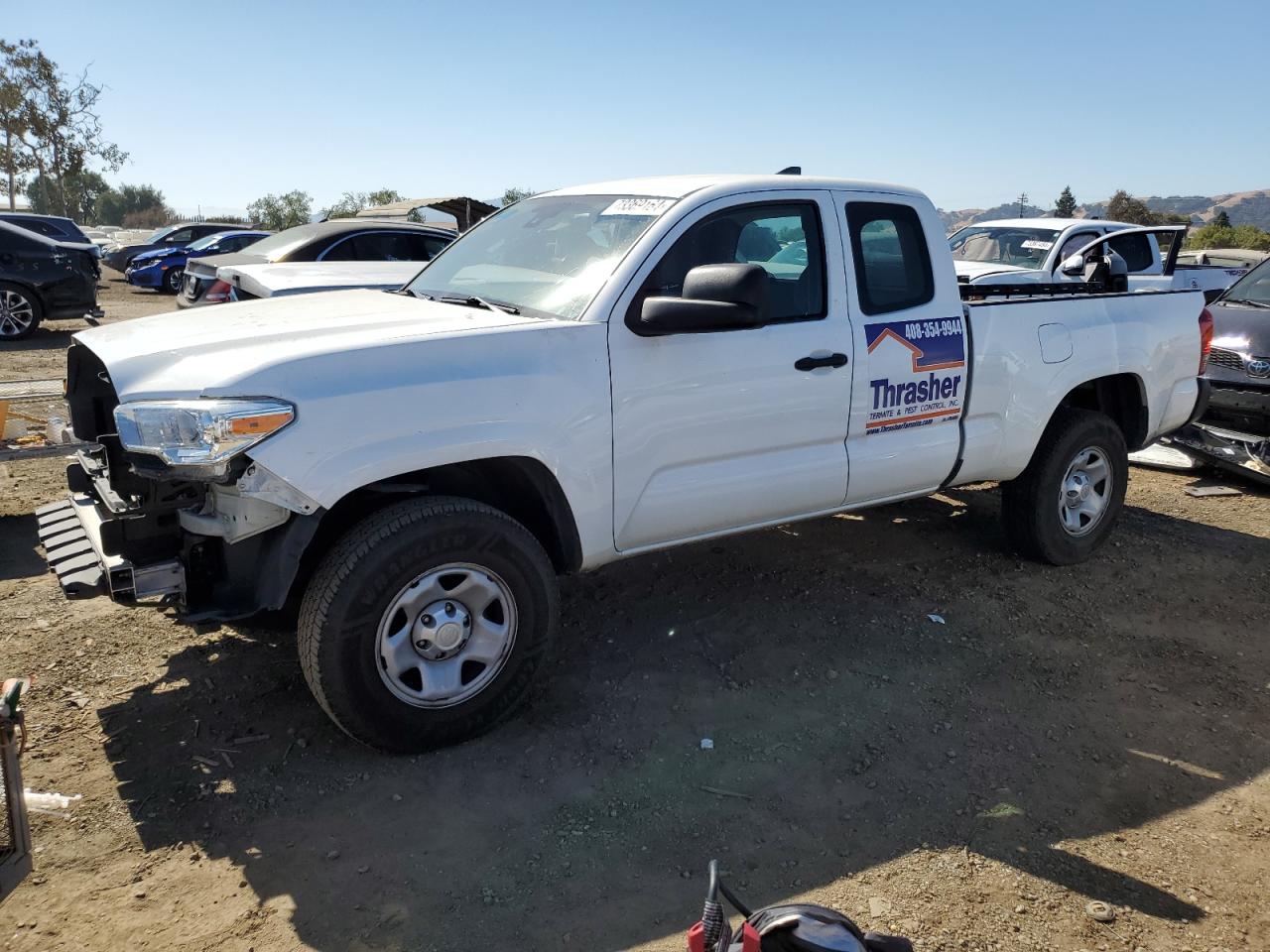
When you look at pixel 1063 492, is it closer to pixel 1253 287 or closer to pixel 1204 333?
pixel 1204 333

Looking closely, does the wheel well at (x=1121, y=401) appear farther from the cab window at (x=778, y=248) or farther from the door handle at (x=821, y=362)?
the cab window at (x=778, y=248)

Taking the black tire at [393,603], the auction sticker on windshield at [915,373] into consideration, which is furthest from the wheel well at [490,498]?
the auction sticker on windshield at [915,373]

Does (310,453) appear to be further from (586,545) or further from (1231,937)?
(1231,937)

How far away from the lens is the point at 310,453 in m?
2.95

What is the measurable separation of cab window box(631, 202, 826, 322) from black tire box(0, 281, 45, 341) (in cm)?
1185

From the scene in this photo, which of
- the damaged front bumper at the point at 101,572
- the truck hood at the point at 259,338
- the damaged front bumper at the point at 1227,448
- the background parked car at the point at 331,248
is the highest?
the background parked car at the point at 331,248

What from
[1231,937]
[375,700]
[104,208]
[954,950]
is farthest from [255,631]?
[104,208]

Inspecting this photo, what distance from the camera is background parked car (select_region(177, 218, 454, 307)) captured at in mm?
9195

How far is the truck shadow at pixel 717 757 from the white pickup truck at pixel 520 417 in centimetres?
39

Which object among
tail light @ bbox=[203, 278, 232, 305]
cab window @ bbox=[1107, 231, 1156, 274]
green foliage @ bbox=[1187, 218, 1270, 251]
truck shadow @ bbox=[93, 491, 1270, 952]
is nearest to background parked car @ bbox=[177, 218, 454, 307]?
tail light @ bbox=[203, 278, 232, 305]

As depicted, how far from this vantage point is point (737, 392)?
3.80 metres

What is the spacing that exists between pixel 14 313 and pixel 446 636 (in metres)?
12.1

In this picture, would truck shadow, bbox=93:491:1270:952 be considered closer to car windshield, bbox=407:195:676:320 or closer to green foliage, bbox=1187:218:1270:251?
car windshield, bbox=407:195:676:320

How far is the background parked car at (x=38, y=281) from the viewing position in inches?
479
